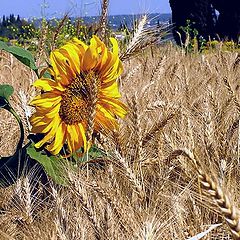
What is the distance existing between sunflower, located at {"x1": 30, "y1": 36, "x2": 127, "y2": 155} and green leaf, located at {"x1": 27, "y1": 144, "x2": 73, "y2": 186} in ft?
0.10

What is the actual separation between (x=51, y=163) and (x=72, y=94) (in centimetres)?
15

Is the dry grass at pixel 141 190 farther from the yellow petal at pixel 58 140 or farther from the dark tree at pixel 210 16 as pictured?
the dark tree at pixel 210 16

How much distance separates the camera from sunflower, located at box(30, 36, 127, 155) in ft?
3.78

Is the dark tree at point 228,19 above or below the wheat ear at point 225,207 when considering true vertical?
below

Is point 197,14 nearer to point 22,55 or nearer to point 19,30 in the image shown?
point 19,30

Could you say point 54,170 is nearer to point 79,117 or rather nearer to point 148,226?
point 79,117

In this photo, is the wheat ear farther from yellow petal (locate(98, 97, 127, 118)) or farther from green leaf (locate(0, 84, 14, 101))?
green leaf (locate(0, 84, 14, 101))

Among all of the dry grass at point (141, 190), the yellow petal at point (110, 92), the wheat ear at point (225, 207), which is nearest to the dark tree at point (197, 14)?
the dry grass at point (141, 190)

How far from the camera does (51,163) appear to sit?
3.98 feet

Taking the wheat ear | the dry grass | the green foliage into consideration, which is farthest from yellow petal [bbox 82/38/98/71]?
the green foliage

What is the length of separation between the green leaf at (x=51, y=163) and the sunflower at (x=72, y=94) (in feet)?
0.10

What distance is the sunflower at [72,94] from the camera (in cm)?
115

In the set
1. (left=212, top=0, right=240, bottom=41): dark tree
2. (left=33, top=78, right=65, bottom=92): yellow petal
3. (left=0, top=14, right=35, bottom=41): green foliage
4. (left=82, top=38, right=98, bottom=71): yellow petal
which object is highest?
(left=82, top=38, right=98, bottom=71): yellow petal

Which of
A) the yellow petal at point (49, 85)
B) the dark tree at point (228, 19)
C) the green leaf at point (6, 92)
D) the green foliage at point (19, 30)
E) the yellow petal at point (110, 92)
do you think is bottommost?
the dark tree at point (228, 19)
